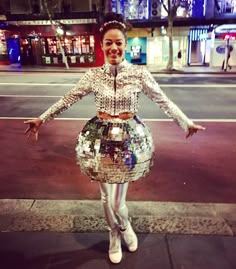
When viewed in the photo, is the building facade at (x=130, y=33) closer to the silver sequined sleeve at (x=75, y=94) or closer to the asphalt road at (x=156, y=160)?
the asphalt road at (x=156, y=160)

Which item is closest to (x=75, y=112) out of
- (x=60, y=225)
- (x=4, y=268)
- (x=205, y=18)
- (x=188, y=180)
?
(x=188, y=180)

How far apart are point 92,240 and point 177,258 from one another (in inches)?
35.7

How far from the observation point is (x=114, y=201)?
9.58 feet

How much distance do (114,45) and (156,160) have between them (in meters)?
3.62

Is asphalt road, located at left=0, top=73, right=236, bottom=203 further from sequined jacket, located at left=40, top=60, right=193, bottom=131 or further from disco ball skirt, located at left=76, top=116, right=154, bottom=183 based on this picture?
sequined jacket, located at left=40, top=60, right=193, bottom=131

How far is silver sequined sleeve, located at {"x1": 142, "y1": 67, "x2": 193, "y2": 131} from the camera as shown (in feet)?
9.14

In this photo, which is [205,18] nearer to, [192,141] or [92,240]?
[192,141]

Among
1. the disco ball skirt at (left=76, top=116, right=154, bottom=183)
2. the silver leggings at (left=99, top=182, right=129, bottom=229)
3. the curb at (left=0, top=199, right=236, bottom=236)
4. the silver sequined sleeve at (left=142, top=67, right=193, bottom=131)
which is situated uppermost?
the silver sequined sleeve at (left=142, top=67, right=193, bottom=131)

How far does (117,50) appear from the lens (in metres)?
2.65

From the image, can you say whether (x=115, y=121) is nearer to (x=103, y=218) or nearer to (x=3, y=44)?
(x=103, y=218)

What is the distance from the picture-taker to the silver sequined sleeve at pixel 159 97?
2785mm

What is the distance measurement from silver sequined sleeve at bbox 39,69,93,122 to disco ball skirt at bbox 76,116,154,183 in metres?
0.28

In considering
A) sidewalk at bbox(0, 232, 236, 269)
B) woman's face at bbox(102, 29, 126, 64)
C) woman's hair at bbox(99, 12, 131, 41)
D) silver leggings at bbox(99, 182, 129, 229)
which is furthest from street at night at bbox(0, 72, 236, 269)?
woman's hair at bbox(99, 12, 131, 41)

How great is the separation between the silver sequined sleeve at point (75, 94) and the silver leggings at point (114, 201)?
0.77 m
